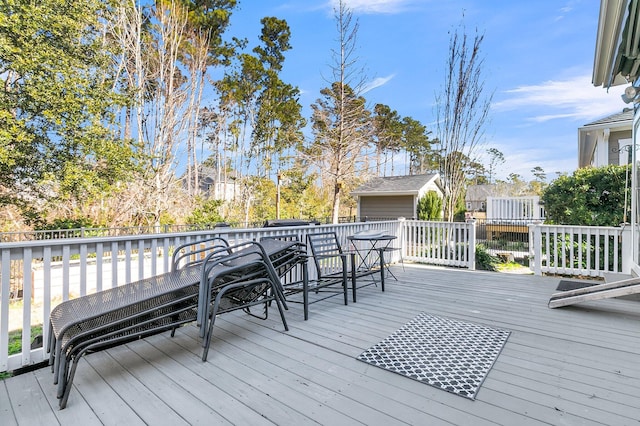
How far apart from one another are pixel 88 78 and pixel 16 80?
153cm

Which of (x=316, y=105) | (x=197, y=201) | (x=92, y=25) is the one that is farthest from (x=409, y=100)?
(x=92, y=25)

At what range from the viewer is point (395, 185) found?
1484 cm

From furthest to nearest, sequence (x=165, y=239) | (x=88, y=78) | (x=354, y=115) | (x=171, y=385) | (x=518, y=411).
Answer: (x=354, y=115) → (x=88, y=78) → (x=165, y=239) → (x=171, y=385) → (x=518, y=411)

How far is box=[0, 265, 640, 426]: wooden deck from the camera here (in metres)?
1.54

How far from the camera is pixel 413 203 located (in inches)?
556

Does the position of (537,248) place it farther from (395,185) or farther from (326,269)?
(395,185)

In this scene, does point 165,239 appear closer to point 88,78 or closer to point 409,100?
point 88,78

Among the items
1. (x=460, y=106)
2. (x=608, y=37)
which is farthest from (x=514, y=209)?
(x=608, y=37)

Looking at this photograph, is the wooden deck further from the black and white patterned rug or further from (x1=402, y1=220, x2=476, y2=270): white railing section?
(x1=402, y1=220, x2=476, y2=270): white railing section

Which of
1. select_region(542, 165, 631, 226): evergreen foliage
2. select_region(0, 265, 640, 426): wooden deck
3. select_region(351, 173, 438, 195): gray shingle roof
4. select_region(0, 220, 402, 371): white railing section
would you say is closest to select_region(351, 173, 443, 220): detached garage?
select_region(351, 173, 438, 195): gray shingle roof

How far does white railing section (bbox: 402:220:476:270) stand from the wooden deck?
287 centimetres

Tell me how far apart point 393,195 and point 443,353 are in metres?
12.8

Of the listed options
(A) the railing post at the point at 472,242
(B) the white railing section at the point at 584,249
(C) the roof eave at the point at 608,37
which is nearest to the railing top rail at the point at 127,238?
(A) the railing post at the point at 472,242

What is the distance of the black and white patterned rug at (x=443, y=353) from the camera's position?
1870mm
